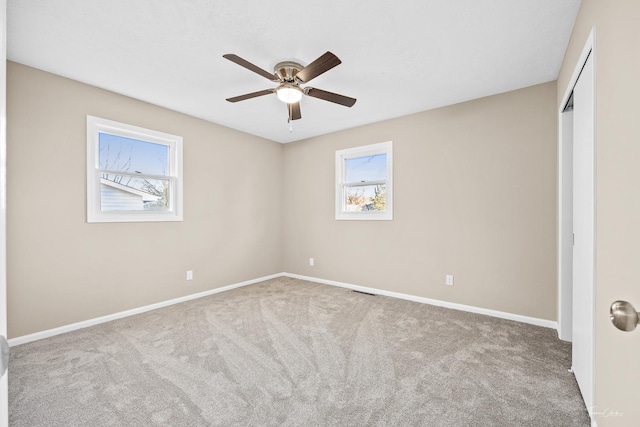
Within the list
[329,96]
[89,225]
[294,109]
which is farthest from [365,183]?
[89,225]

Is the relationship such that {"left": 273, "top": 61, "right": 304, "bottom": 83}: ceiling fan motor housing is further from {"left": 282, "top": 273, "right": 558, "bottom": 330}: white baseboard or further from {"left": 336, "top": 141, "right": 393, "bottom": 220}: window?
{"left": 282, "top": 273, "right": 558, "bottom": 330}: white baseboard

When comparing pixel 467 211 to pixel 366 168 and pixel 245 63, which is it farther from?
pixel 245 63

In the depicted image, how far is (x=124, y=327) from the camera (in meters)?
2.99

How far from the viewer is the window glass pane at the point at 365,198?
14.2 feet

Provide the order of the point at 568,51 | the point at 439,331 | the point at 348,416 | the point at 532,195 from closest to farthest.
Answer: the point at 348,416 < the point at 568,51 < the point at 439,331 < the point at 532,195

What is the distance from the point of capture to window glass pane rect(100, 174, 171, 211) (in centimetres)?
326

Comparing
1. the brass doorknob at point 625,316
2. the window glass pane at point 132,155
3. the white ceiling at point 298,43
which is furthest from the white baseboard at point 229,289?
the brass doorknob at point 625,316

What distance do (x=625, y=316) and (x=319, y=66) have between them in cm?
218

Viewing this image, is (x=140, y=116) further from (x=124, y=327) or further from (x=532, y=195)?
(x=532, y=195)

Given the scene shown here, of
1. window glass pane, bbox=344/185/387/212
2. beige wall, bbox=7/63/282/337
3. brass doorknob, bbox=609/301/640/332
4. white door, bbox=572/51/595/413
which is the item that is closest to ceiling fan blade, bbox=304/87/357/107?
white door, bbox=572/51/595/413

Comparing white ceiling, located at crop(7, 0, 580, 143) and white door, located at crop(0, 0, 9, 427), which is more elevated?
white ceiling, located at crop(7, 0, 580, 143)

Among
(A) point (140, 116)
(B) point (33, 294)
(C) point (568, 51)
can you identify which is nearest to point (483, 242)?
(C) point (568, 51)

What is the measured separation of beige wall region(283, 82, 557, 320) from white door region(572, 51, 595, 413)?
1.00 meters

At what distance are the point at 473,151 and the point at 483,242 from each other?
110 cm
